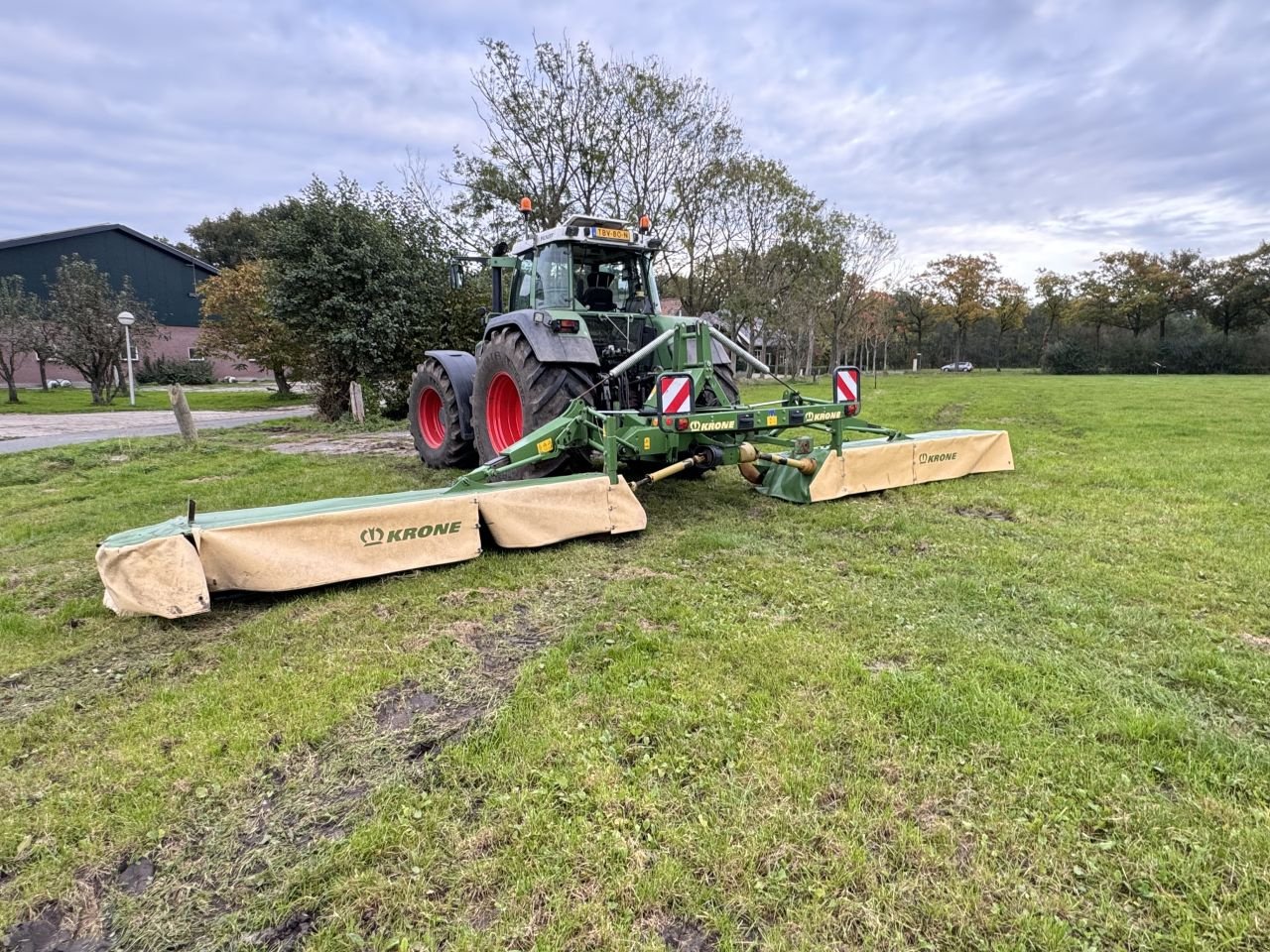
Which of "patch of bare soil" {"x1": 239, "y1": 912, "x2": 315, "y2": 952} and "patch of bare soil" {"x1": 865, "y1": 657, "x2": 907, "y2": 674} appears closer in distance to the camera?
"patch of bare soil" {"x1": 239, "y1": 912, "x2": 315, "y2": 952}

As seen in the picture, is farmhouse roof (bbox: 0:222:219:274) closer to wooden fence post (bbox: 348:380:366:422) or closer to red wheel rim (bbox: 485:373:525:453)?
wooden fence post (bbox: 348:380:366:422)

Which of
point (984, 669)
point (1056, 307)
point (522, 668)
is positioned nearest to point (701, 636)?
point (522, 668)

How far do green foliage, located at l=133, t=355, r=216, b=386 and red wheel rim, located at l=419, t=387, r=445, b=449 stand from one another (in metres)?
28.4

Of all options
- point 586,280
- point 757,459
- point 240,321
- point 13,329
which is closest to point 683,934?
point 757,459

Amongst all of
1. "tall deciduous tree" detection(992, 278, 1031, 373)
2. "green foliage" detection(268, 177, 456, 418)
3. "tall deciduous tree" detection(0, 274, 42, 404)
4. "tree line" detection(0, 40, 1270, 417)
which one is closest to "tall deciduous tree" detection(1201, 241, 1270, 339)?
"tree line" detection(0, 40, 1270, 417)

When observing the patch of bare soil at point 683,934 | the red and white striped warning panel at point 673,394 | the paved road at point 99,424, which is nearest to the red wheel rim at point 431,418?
the red and white striped warning panel at point 673,394

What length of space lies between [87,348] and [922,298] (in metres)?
50.7

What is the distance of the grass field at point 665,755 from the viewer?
1.58 meters

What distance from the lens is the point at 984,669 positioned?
257 centimetres

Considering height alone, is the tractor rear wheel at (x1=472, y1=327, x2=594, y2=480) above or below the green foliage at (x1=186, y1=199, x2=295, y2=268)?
below

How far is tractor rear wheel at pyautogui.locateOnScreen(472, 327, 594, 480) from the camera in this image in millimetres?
5180

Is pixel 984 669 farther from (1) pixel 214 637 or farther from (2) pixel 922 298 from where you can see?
(2) pixel 922 298

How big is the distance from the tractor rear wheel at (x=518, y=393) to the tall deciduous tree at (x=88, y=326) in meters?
20.3

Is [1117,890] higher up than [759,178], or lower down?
lower down
